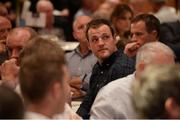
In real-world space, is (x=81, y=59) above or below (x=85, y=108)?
below

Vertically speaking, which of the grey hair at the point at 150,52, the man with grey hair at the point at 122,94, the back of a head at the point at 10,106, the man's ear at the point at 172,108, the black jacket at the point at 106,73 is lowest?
the black jacket at the point at 106,73

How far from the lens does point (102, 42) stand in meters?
4.54

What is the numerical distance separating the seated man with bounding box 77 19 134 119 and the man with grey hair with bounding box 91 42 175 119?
80 cm

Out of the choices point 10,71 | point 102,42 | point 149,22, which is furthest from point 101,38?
point 10,71

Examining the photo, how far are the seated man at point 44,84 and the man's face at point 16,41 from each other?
2260mm

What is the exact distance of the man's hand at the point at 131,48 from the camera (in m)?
4.77

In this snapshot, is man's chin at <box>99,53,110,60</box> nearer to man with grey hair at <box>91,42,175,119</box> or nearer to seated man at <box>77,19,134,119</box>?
seated man at <box>77,19,134,119</box>

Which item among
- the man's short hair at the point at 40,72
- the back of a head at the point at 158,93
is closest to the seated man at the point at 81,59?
the man's short hair at the point at 40,72

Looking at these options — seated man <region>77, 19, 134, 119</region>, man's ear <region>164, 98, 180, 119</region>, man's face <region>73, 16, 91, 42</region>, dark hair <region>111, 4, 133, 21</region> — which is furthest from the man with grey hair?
dark hair <region>111, 4, 133, 21</region>

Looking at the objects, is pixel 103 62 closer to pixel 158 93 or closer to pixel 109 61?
pixel 109 61

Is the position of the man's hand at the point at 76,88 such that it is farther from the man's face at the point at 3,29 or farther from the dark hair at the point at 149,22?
the man's face at the point at 3,29

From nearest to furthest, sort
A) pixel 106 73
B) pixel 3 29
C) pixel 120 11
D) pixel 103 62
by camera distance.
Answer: pixel 106 73
pixel 103 62
pixel 3 29
pixel 120 11

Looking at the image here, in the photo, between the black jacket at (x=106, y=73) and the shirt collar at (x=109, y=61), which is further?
the shirt collar at (x=109, y=61)

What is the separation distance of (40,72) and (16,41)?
240cm
